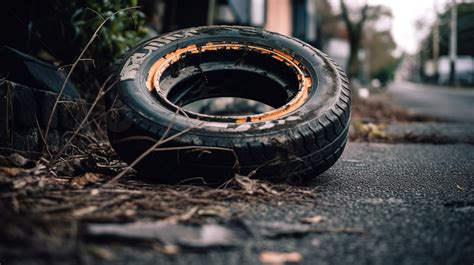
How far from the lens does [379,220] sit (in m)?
1.43

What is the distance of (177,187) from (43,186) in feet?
1.57

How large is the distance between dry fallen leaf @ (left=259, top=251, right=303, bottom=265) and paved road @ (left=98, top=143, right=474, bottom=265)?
2 centimetres

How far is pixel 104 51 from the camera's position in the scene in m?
3.36

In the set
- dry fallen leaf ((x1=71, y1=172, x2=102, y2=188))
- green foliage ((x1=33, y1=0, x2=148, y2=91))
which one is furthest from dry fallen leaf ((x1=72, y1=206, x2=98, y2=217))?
green foliage ((x1=33, y1=0, x2=148, y2=91))

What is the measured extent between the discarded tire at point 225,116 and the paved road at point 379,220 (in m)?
0.25

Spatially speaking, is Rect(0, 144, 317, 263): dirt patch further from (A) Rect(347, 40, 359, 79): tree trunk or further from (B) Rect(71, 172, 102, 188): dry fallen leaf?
(A) Rect(347, 40, 359, 79): tree trunk

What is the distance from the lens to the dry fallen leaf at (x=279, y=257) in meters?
1.08

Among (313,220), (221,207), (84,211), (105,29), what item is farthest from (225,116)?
(105,29)

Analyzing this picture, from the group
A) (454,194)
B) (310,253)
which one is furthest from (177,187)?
(454,194)

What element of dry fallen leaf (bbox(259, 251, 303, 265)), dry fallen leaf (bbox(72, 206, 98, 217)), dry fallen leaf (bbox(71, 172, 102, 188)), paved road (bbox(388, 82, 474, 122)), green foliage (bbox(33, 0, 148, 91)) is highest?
green foliage (bbox(33, 0, 148, 91))

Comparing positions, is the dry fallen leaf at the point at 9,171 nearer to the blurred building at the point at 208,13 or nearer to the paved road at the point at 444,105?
the blurred building at the point at 208,13

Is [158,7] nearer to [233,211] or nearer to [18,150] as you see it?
[18,150]

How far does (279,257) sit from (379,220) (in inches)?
18.3

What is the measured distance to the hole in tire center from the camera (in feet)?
7.70
